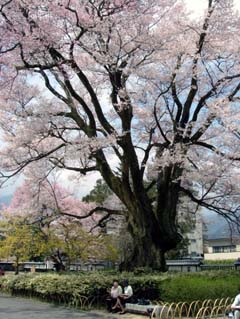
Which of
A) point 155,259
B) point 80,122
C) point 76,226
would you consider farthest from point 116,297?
point 76,226

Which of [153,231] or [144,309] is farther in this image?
[153,231]

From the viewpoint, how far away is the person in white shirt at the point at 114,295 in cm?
1449

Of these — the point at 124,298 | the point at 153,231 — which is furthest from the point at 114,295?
the point at 153,231

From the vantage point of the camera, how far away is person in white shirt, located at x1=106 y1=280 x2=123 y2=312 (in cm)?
1449

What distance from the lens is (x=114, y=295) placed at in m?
14.5

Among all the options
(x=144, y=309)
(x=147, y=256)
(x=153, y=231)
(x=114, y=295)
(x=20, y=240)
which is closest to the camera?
(x=144, y=309)

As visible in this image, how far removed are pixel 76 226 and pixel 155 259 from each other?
817 cm

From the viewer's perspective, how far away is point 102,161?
19.1 meters

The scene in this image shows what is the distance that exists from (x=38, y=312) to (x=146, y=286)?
3.32 meters

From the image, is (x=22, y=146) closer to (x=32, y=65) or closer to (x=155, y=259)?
(x=32, y=65)

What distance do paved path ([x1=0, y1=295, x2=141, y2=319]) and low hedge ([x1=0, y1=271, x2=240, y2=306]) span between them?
0.61 metres

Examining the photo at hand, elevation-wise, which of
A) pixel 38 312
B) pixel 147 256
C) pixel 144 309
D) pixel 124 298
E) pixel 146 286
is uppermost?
pixel 147 256

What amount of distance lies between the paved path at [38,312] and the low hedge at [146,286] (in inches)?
23.8

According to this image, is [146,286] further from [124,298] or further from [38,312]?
[38,312]
